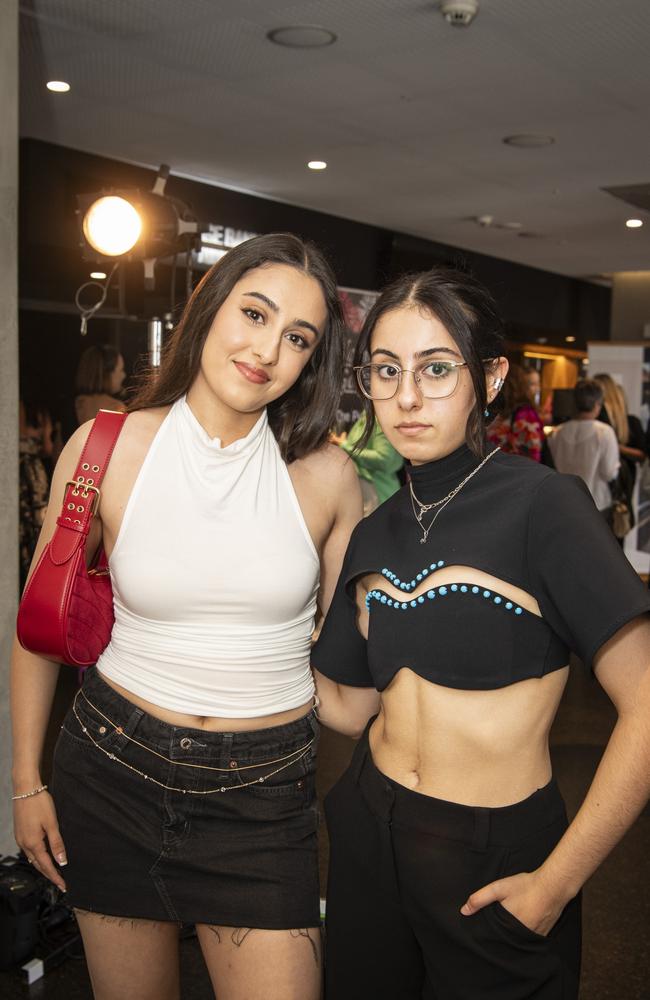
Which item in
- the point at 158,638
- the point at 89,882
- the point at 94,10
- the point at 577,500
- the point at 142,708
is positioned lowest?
the point at 89,882

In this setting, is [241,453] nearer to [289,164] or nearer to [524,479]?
[524,479]

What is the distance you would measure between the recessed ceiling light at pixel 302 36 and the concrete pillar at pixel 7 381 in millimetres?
1722

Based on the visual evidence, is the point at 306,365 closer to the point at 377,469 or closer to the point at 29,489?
the point at 377,469

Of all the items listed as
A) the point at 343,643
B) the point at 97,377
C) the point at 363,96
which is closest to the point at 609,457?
the point at 363,96

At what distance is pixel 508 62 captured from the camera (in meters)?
4.81

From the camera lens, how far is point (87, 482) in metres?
1.62

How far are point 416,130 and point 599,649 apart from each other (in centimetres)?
546

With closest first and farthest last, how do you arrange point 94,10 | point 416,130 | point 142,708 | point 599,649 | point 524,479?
1. point 599,649
2. point 524,479
3. point 142,708
4. point 94,10
5. point 416,130

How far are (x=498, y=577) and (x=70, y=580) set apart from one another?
2.37 feet

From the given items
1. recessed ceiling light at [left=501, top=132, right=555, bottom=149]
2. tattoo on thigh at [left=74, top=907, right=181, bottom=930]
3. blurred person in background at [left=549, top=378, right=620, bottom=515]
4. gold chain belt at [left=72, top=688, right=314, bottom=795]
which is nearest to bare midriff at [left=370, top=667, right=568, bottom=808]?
gold chain belt at [left=72, top=688, right=314, bottom=795]

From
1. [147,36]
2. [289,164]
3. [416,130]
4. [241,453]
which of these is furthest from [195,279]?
[241,453]

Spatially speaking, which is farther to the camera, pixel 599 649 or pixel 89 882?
pixel 89 882

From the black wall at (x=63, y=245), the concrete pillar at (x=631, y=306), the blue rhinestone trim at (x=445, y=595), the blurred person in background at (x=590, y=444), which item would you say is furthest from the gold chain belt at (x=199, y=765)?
the concrete pillar at (x=631, y=306)

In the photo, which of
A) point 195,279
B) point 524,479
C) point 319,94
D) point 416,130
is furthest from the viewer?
point 195,279
